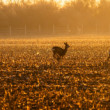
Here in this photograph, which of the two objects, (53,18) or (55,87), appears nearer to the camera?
(55,87)

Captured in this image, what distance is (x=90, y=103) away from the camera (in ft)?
27.1

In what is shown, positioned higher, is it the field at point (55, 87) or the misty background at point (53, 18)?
the misty background at point (53, 18)

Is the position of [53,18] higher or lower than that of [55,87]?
higher

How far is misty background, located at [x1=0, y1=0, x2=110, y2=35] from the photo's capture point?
69.4m

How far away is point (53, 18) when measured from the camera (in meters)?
72.6

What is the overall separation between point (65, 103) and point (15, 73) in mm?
5134

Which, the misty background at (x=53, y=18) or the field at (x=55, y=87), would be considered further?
the misty background at (x=53, y=18)

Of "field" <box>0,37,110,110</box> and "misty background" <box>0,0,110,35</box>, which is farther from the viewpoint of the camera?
"misty background" <box>0,0,110,35</box>

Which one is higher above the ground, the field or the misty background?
the misty background

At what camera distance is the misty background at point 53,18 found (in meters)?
69.4

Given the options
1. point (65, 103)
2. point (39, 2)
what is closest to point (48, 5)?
point (39, 2)

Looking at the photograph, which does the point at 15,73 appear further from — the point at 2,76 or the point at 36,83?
the point at 36,83

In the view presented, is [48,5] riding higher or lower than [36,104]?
higher

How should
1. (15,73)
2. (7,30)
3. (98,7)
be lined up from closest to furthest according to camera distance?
(15,73) → (7,30) → (98,7)
